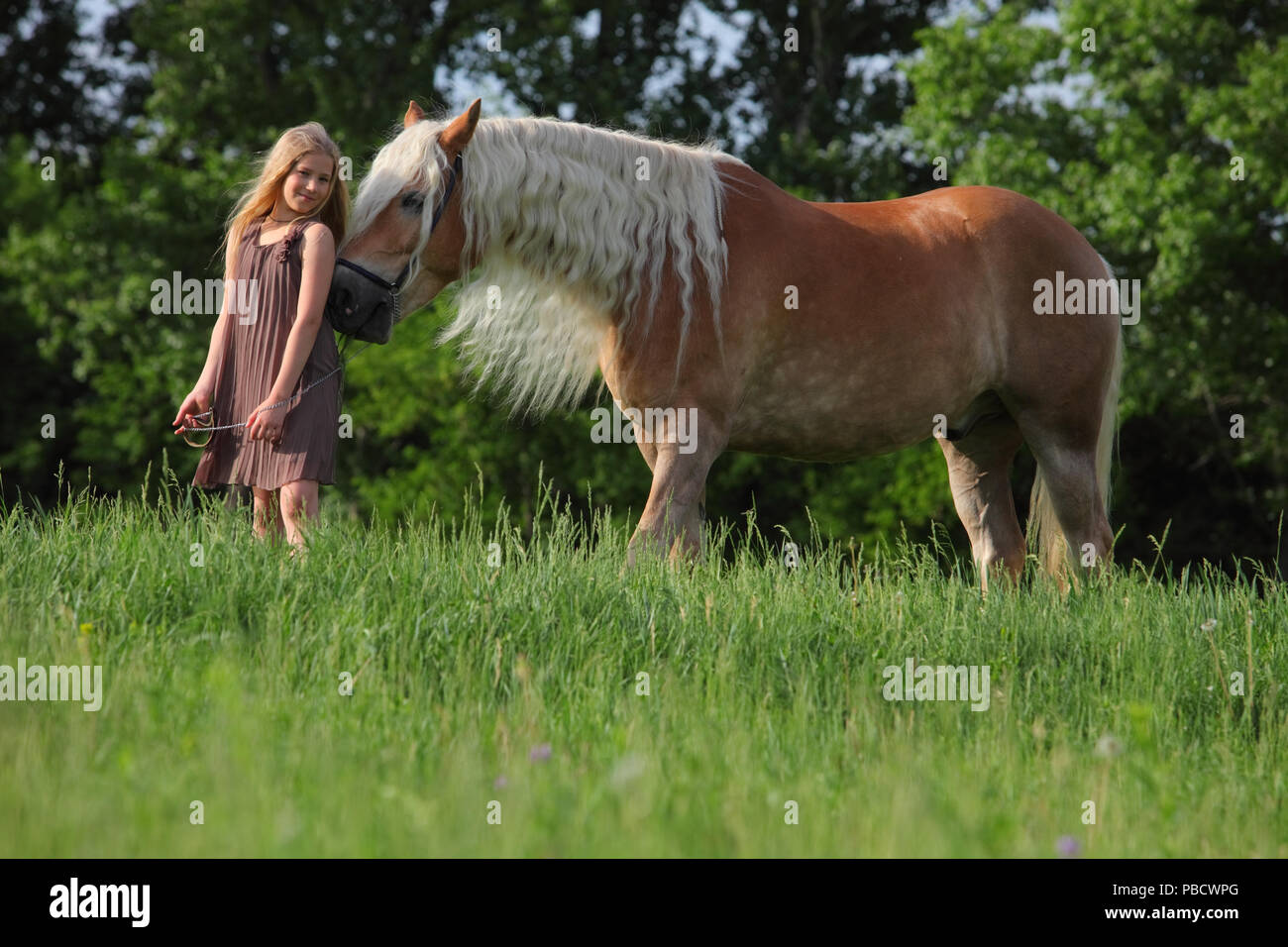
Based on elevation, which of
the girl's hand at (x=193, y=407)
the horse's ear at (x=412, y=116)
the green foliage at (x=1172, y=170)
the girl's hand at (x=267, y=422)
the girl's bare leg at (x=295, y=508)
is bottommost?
the girl's bare leg at (x=295, y=508)

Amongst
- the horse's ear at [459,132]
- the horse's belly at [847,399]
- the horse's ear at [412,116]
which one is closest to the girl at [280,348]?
the horse's ear at [412,116]

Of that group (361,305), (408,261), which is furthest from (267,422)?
(408,261)

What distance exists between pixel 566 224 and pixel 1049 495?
2.59 metres

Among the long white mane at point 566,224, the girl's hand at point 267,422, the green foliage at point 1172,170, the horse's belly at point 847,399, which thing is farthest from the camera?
the green foliage at point 1172,170

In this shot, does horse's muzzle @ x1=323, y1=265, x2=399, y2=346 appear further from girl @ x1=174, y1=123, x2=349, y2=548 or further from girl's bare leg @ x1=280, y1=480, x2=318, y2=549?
girl's bare leg @ x1=280, y1=480, x2=318, y2=549

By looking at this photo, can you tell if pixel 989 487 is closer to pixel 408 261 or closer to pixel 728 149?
pixel 408 261

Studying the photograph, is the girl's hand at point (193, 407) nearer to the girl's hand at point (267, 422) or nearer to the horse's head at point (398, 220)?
the girl's hand at point (267, 422)

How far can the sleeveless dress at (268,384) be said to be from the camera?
485 centimetres

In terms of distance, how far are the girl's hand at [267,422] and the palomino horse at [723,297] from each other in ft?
1.51

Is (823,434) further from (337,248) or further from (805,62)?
(805,62)

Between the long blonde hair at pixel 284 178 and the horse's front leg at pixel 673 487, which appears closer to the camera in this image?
the long blonde hair at pixel 284 178

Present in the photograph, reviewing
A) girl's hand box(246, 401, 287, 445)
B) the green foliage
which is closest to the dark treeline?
the green foliage

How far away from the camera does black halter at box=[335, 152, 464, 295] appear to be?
481 cm
